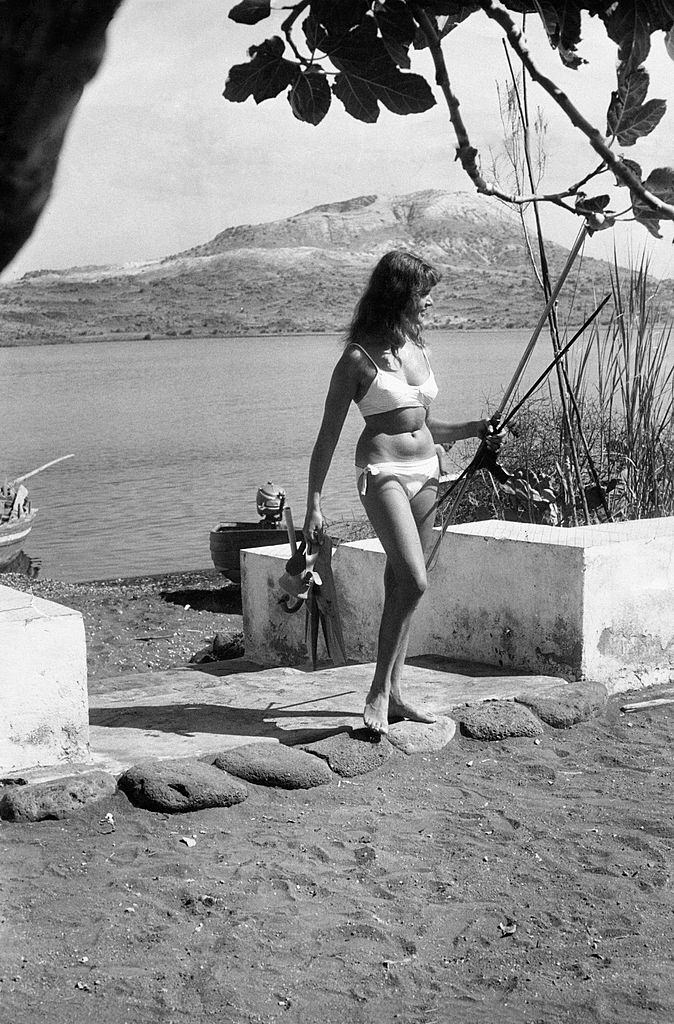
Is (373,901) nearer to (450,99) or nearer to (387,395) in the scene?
(387,395)

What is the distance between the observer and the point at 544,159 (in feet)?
27.8

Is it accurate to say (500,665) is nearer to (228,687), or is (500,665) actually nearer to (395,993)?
(228,687)

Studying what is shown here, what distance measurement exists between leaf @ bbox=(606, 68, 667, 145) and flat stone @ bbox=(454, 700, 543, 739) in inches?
163

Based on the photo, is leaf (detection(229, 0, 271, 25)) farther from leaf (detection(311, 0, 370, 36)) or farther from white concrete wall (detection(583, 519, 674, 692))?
white concrete wall (detection(583, 519, 674, 692))

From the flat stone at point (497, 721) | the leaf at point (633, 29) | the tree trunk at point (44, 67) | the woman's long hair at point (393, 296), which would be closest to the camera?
the tree trunk at point (44, 67)

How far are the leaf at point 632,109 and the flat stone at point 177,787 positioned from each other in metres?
3.52

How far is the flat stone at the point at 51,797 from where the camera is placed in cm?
473

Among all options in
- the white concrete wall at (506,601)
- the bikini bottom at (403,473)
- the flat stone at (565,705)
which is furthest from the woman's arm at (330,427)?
the white concrete wall at (506,601)

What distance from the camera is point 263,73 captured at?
2008 millimetres

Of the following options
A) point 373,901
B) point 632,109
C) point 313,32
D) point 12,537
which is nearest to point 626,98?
point 632,109

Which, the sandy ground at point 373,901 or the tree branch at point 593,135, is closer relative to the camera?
the tree branch at point 593,135

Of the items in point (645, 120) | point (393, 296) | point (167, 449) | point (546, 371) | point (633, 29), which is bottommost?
point (167, 449)

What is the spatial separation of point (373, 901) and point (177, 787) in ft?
3.37

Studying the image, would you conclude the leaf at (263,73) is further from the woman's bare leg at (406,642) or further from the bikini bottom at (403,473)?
the woman's bare leg at (406,642)
